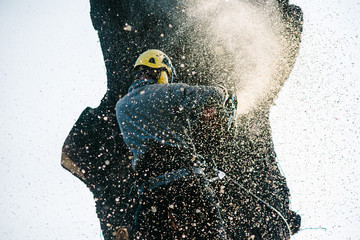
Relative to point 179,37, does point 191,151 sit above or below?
below

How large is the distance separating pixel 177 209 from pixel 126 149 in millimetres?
2255

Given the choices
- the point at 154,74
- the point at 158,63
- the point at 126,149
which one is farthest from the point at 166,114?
the point at 126,149

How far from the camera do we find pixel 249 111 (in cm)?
379

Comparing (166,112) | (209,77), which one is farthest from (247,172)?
(166,112)

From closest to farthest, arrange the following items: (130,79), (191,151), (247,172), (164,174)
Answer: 1. (164,174)
2. (191,151)
3. (247,172)
4. (130,79)

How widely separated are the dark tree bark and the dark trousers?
1.83 metres

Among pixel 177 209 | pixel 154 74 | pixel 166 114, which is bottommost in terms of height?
pixel 177 209

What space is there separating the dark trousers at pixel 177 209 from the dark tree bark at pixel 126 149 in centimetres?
183

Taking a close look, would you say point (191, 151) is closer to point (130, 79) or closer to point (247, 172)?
point (247, 172)

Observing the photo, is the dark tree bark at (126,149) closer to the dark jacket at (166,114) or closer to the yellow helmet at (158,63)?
the yellow helmet at (158,63)

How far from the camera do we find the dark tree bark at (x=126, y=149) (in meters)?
3.35

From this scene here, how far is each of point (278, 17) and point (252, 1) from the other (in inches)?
25.2

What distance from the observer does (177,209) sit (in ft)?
5.22

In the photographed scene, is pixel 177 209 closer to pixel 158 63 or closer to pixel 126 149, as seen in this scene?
pixel 158 63
